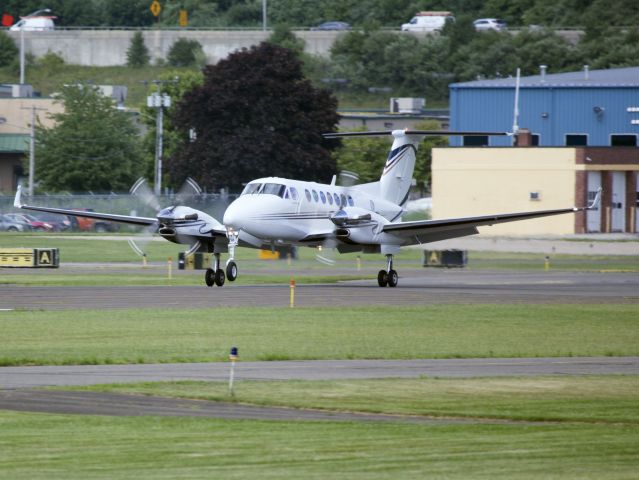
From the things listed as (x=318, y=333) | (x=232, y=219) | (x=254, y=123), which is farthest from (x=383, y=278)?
(x=254, y=123)

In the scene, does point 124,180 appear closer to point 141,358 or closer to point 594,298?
point 594,298

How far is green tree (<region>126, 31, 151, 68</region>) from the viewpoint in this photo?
155m

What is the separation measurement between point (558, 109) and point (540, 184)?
41.8ft

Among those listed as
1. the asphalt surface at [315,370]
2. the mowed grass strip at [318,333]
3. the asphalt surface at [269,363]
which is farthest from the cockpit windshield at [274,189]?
the asphalt surface at [315,370]

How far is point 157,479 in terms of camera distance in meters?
14.6

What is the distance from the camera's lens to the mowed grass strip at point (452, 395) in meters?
19.2

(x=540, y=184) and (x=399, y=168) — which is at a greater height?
(x=540, y=184)

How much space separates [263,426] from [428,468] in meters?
3.25

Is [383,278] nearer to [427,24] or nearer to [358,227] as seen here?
[358,227]

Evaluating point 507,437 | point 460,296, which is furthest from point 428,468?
point 460,296

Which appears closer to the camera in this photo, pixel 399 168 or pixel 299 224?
pixel 299 224

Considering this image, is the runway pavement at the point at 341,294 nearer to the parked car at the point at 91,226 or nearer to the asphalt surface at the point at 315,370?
the asphalt surface at the point at 315,370

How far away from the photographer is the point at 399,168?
163 feet

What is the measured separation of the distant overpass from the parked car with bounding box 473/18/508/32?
338 inches
